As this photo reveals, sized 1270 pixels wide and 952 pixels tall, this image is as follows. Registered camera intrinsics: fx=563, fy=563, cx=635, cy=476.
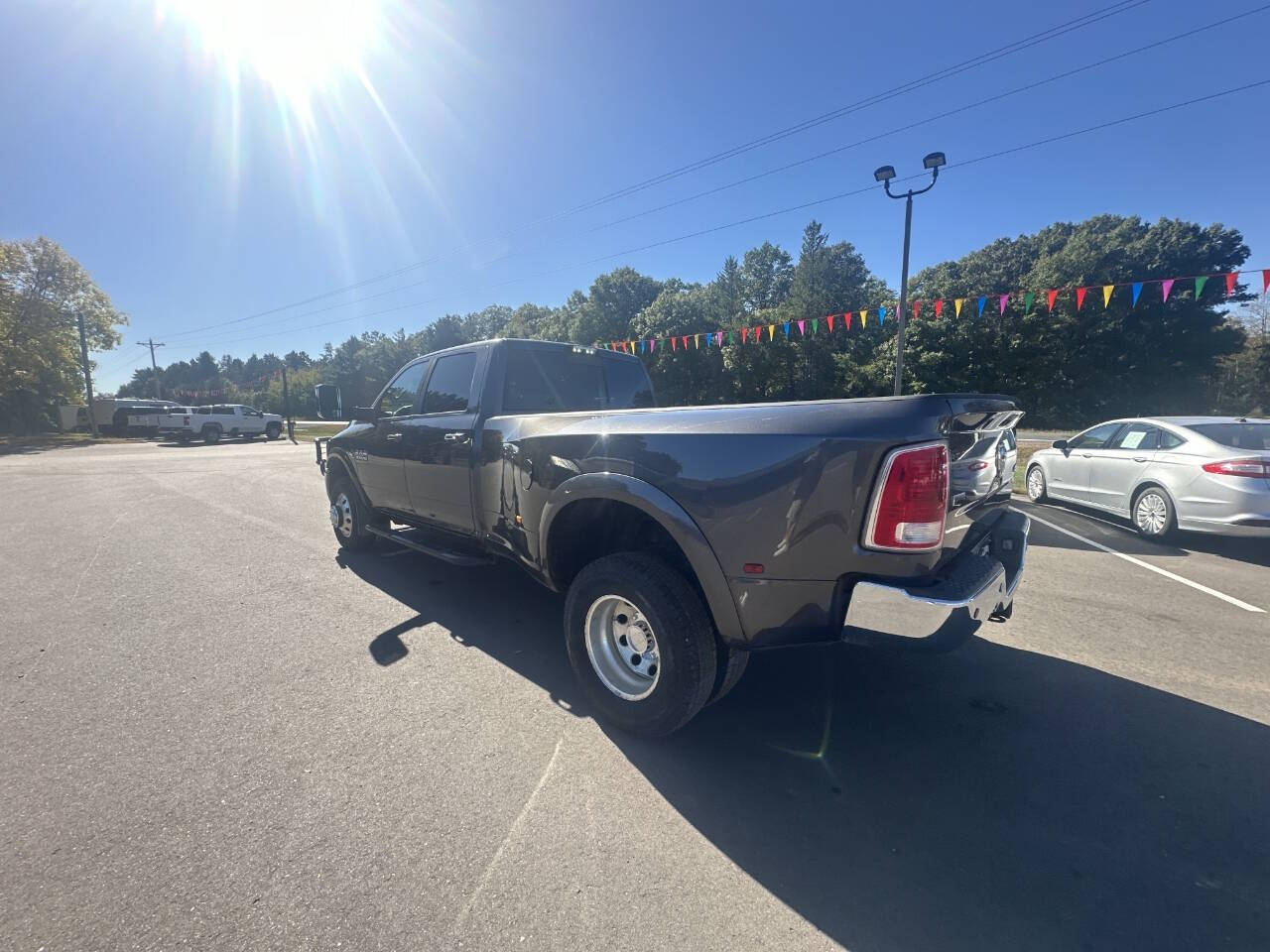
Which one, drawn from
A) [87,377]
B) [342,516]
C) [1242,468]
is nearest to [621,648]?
[342,516]

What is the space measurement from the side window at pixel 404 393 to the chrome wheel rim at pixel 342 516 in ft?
4.11

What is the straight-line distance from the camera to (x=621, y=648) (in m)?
2.91

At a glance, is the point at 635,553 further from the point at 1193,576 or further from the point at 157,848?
the point at 1193,576

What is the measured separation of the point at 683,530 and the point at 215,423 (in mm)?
32787

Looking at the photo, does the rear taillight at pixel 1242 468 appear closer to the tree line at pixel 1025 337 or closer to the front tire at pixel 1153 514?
the front tire at pixel 1153 514

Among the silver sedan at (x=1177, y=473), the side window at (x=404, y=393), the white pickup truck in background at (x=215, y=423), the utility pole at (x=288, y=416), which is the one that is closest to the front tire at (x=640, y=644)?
the side window at (x=404, y=393)

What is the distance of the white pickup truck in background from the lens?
87.6 feet

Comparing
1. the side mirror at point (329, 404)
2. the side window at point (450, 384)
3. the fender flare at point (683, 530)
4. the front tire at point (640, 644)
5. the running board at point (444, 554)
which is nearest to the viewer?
the fender flare at point (683, 530)

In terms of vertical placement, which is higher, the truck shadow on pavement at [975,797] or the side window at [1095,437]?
the side window at [1095,437]

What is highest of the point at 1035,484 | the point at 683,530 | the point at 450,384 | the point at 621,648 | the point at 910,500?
the point at 450,384

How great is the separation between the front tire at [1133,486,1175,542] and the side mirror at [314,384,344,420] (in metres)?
8.76

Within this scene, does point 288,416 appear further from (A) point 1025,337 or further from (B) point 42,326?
(A) point 1025,337

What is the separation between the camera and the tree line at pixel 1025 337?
30734 millimetres

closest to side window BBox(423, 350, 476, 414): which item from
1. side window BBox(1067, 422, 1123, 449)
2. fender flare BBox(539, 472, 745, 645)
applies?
fender flare BBox(539, 472, 745, 645)
